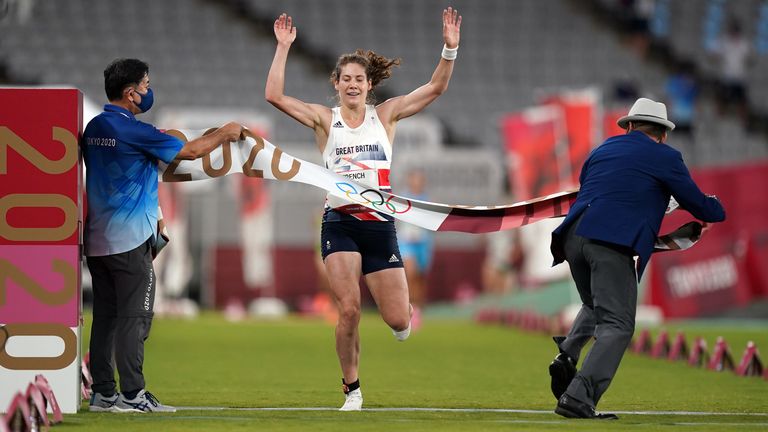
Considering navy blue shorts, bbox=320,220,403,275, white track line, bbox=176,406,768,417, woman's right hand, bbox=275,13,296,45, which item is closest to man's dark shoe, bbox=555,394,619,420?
white track line, bbox=176,406,768,417

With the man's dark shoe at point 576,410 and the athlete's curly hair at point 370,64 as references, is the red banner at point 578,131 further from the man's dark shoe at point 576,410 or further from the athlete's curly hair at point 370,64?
the man's dark shoe at point 576,410

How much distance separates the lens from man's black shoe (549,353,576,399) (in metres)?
8.44

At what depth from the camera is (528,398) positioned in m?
9.46

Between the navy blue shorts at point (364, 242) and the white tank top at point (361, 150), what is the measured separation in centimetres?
21

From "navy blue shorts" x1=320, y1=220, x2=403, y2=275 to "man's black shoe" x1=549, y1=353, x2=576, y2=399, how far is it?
1.20 metres

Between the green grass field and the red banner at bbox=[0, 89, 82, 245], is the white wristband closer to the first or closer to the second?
the green grass field

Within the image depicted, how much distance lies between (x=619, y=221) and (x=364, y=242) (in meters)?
1.65

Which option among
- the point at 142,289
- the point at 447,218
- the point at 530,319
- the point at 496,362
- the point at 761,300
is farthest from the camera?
the point at 761,300

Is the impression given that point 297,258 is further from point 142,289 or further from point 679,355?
point 142,289

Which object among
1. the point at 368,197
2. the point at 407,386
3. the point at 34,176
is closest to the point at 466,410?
the point at 368,197

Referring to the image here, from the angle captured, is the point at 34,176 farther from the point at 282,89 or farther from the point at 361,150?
the point at 361,150

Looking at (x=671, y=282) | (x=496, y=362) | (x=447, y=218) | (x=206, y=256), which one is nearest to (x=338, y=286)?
(x=447, y=218)

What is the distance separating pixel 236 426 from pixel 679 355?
24.1ft

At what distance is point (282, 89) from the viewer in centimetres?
859
